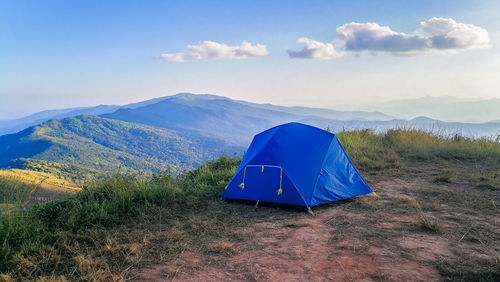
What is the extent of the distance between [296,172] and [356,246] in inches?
78.6

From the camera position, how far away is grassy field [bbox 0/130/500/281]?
330cm

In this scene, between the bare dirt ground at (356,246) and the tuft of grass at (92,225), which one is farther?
the tuft of grass at (92,225)

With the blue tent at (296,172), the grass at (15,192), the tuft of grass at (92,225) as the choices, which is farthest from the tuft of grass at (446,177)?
the grass at (15,192)

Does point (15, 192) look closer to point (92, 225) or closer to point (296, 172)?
point (92, 225)

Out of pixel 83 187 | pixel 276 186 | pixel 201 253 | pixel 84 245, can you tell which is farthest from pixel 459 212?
pixel 83 187

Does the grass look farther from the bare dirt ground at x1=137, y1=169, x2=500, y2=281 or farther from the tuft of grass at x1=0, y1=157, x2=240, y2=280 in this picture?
the bare dirt ground at x1=137, y1=169, x2=500, y2=281

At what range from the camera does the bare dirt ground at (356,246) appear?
312 centimetres

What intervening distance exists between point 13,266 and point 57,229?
0.77 metres

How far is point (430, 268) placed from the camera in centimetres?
315

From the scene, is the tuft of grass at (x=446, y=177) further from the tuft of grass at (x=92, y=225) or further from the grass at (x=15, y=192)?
the grass at (x=15, y=192)

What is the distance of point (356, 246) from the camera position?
381cm

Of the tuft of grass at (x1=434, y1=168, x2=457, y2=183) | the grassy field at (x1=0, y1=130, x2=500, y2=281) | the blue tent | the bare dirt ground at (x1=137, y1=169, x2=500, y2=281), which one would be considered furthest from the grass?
the tuft of grass at (x1=434, y1=168, x2=457, y2=183)

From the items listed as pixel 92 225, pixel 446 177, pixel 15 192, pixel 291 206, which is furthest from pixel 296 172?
pixel 15 192

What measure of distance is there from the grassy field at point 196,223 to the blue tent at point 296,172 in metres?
0.26
